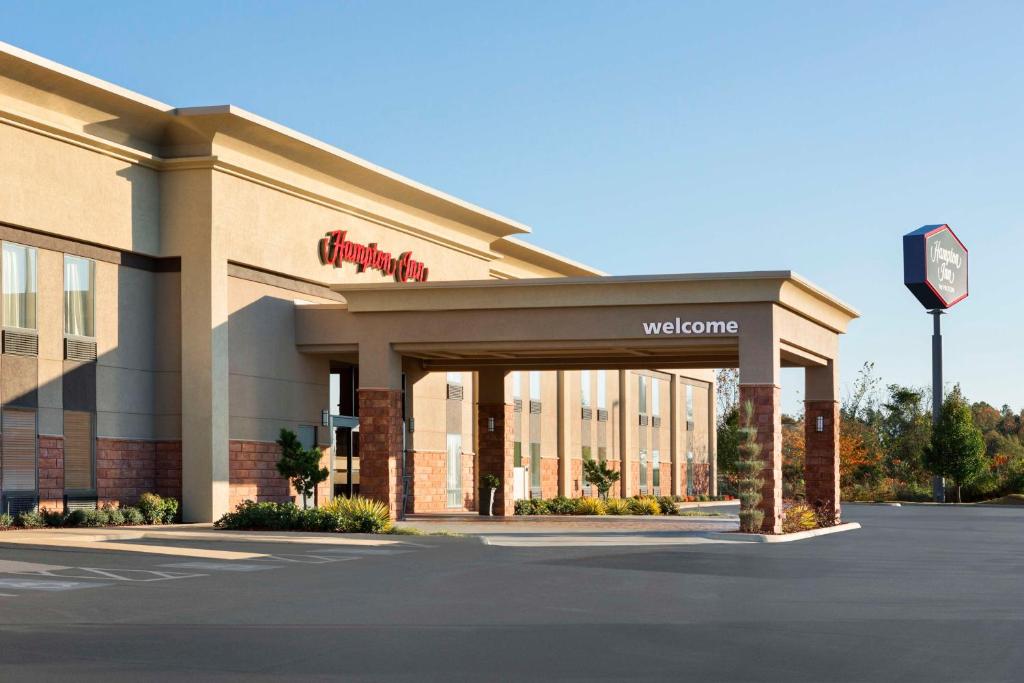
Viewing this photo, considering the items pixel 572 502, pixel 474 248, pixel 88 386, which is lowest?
pixel 572 502

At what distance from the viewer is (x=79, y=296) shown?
96.3 ft

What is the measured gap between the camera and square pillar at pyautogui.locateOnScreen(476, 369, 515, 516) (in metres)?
40.2

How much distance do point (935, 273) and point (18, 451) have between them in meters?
49.9

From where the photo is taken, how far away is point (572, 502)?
139ft

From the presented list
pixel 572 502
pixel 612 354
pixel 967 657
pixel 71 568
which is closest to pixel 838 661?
pixel 967 657

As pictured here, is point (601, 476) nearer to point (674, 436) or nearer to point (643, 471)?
point (643, 471)

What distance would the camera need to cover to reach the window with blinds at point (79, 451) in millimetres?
28953

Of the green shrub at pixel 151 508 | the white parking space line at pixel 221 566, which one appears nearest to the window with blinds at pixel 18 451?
the green shrub at pixel 151 508

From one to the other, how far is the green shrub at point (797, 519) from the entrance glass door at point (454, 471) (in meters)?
12.7

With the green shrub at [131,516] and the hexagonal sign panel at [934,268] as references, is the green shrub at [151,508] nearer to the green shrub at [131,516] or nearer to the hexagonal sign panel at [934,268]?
the green shrub at [131,516]

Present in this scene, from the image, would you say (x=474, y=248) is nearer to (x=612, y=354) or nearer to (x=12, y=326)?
(x=612, y=354)

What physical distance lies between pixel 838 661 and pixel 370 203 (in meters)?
28.0

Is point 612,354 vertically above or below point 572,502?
above

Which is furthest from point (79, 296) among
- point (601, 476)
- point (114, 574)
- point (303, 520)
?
point (601, 476)
